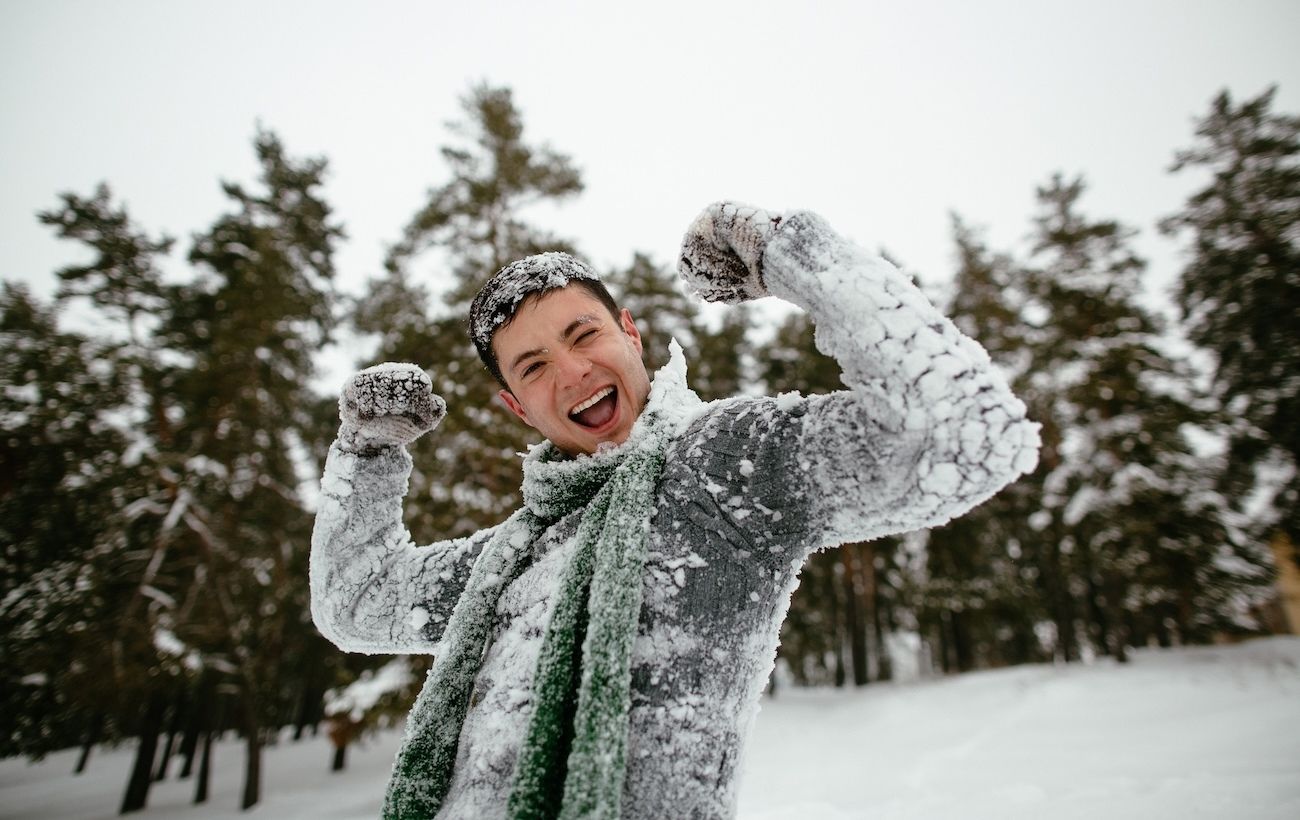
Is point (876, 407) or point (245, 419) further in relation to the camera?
point (245, 419)

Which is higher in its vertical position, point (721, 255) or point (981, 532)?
point (981, 532)

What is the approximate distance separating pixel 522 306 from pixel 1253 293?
1842cm

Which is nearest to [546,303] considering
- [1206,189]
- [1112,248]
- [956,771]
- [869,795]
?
[869,795]

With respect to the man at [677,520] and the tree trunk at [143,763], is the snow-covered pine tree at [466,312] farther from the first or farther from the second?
the tree trunk at [143,763]

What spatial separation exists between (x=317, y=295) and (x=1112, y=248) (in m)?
21.9

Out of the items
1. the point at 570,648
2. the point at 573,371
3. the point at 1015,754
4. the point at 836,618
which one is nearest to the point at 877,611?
the point at 836,618

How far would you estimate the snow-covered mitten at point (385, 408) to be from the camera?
68.2 inches

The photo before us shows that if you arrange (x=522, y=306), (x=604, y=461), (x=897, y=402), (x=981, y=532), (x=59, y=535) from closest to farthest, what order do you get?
1. (x=897, y=402)
2. (x=604, y=461)
3. (x=522, y=306)
4. (x=59, y=535)
5. (x=981, y=532)

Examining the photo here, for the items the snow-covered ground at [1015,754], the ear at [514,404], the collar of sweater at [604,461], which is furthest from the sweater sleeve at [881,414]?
the snow-covered ground at [1015,754]

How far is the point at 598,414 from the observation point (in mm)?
1617

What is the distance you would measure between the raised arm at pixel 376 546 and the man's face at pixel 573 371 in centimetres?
37

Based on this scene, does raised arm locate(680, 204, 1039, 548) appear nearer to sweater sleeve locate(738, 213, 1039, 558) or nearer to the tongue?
sweater sleeve locate(738, 213, 1039, 558)

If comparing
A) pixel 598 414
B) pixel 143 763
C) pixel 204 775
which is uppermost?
pixel 598 414

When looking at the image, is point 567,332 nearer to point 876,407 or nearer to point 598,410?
point 598,410
